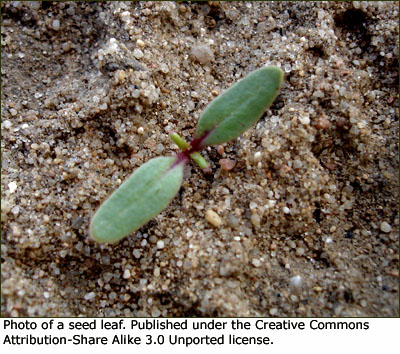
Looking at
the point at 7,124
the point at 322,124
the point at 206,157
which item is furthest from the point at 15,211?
the point at 322,124

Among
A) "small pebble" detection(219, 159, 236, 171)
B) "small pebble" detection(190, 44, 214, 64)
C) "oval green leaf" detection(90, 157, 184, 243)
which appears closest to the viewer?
"oval green leaf" detection(90, 157, 184, 243)

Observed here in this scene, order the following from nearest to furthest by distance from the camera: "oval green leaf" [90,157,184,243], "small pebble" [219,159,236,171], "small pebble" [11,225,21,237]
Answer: "oval green leaf" [90,157,184,243] < "small pebble" [11,225,21,237] < "small pebble" [219,159,236,171]

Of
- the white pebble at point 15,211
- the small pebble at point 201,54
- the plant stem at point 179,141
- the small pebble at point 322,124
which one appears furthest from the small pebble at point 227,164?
the white pebble at point 15,211

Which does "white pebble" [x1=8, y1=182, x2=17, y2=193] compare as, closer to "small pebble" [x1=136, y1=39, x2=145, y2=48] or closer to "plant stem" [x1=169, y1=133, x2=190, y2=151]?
"plant stem" [x1=169, y1=133, x2=190, y2=151]

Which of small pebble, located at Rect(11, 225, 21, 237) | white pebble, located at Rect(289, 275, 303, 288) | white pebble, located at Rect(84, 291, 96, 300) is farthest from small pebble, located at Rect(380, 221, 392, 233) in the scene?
small pebble, located at Rect(11, 225, 21, 237)

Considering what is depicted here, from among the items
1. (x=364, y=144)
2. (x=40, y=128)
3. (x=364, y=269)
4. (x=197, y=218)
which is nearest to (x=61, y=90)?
(x=40, y=128)

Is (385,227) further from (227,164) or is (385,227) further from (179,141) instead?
(179,141)
